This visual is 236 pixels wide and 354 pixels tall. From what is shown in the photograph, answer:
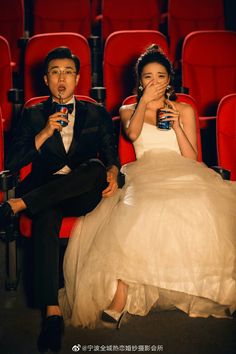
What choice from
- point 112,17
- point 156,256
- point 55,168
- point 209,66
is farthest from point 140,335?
point 112,17

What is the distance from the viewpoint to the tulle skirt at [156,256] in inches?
64.2

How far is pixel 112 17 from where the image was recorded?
11.0 ft

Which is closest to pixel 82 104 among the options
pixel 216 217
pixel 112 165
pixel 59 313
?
pixel 112 165

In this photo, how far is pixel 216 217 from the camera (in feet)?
5.57

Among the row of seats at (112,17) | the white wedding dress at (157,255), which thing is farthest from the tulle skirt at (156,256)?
the row of seats at (112,17)

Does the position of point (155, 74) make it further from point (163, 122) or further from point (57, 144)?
point (57, 144)

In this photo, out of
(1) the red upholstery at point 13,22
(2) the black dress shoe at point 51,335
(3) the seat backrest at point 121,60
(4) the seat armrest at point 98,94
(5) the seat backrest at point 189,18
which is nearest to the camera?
(2) the black dress shoe at point 51,335

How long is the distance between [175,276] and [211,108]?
1513mm

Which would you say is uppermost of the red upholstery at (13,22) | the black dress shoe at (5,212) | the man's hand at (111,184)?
the red upholstery at (13,22)

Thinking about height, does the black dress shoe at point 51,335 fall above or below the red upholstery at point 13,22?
below

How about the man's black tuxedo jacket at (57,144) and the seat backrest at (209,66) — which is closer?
the man's black tuxedo jacket at (57,144)

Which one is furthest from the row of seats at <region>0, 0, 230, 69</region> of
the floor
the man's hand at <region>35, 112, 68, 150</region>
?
the floor

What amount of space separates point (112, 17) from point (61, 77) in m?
1.58

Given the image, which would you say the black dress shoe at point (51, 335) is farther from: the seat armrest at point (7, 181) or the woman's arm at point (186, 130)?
the woman's arm at point (186, 130)
